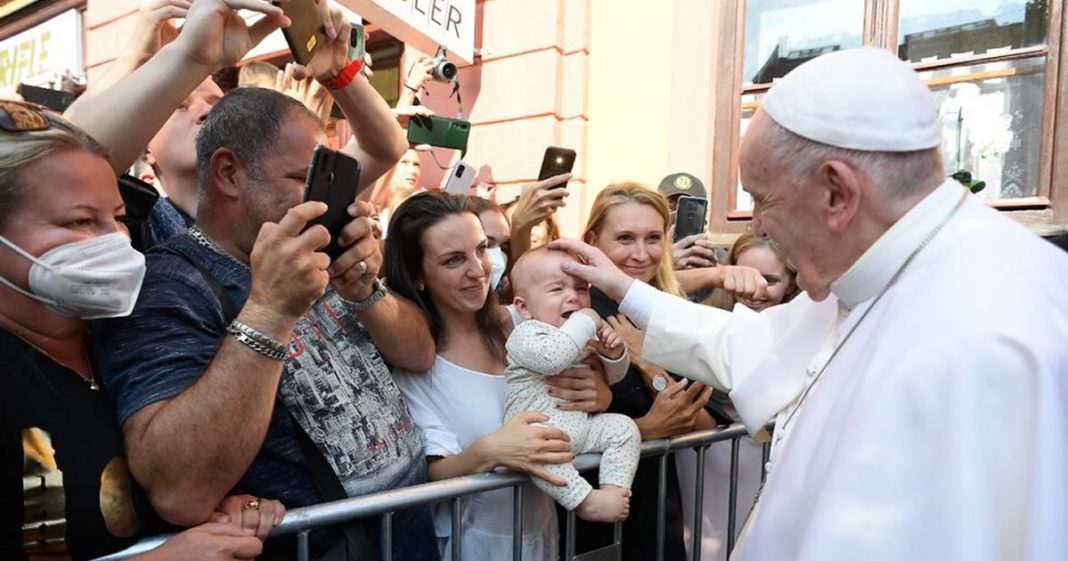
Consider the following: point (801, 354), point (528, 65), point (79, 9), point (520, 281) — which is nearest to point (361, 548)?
point (520, 281)

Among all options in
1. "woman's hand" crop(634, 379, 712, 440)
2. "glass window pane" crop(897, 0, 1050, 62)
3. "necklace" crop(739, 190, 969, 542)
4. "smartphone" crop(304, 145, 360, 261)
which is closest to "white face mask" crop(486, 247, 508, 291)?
"woman's hand" crop(634, 379, 712, 440)

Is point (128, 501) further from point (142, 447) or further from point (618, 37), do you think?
point (618, 37)

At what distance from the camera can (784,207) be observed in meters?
1.56

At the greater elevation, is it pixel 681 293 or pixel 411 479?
pixel 681 293

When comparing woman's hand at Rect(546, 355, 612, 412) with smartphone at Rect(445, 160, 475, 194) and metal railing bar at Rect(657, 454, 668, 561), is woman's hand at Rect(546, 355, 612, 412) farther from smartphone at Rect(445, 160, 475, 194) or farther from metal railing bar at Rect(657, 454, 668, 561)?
Answer: smartphone at Rect(445, 160, 475, 194)

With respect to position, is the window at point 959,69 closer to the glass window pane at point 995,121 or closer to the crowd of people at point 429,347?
the glass window pane at point 995,121

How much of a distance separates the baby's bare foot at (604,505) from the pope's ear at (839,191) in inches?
38.9

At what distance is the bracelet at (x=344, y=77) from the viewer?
2.03 m

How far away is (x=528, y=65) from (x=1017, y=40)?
3.54 m

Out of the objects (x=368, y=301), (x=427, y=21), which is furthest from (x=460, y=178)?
(x=427, y=21)

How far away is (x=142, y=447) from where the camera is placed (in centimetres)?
125

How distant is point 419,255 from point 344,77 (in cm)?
61

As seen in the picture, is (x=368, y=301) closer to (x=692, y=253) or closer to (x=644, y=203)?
(x=644, y=203)

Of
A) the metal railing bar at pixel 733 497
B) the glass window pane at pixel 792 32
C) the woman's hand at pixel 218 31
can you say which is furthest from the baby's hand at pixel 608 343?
the glass window pane at pixel 792 32
